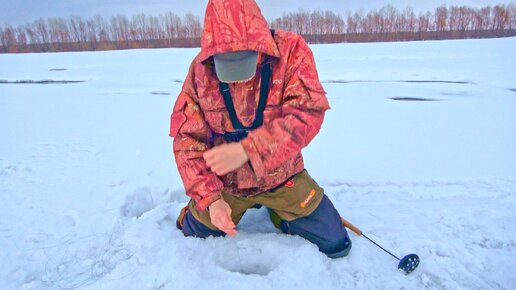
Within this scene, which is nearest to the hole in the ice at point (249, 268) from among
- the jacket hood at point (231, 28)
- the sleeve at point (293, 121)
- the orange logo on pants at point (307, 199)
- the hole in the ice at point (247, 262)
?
the hole in the ice at point (247, 262)

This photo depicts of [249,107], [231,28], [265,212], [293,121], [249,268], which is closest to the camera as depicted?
[231,28]

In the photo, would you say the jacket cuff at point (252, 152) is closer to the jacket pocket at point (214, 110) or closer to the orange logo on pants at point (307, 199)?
the jacket pocket at point (214, 110)

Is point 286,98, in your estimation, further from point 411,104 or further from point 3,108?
point 3,108

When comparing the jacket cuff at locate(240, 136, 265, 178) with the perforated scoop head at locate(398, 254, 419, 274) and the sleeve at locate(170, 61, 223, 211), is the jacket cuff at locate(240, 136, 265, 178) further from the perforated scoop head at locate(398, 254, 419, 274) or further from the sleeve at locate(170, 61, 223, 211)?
the perforated scoop head at locate(398, 254, 419, 274)

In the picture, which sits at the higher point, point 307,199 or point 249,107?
point 249,107

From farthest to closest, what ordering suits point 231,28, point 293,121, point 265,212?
point 265,212 → point 293,121 → point 231,28

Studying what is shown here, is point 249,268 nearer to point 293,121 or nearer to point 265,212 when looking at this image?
point 265,212

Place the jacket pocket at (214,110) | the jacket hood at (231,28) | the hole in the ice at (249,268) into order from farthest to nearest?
1. the hole in the ice at (249,268)
2. the jacket pocket at (214,110)
3. the jacket hood at (231,28)

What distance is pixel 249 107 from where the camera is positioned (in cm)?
156

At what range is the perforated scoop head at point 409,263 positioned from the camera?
1619mm

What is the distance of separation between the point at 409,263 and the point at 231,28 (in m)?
1.34

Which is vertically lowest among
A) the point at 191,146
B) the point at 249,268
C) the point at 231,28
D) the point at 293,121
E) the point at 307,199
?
the point at 249,268

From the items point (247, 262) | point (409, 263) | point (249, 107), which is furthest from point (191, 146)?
point (409, 263)

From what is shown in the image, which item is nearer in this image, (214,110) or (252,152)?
(252,152)
